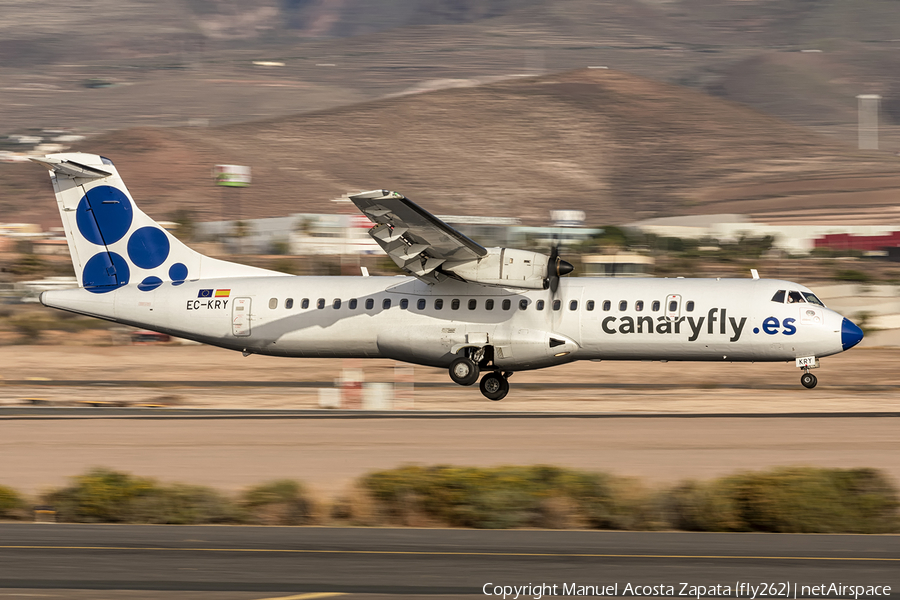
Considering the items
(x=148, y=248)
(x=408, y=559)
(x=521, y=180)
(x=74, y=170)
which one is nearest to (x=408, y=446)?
(x=408, y=559)

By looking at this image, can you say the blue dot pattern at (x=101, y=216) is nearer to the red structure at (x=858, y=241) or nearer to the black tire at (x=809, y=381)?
the black tire at (x=809, y=381)

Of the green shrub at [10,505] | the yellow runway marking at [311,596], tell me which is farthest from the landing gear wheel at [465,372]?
the yellow runway marking at [311,596]

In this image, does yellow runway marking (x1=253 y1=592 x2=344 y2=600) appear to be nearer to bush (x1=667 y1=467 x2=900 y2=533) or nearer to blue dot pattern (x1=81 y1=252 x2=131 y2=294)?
bush (x1=667 y1=467 x2=900 y2=533)

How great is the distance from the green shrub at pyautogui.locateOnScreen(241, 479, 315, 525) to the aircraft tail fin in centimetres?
1627

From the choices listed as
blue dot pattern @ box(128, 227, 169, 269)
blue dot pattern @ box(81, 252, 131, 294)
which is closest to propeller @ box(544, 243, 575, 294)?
blue dot pattern @ box(128, 227, 169, 269)

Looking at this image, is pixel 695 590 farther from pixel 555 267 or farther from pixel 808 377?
pixel 808 377

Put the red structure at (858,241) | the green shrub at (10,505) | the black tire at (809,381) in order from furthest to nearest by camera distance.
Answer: the red structure at (858,241) → the black tire at (809,381) → the green shrub at (10,505)

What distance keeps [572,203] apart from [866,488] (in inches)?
4981

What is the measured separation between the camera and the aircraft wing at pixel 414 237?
2388cm

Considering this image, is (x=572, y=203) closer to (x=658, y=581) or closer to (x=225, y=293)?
(x=225, y=293)

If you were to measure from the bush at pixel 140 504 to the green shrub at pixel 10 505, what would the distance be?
0.36 meters

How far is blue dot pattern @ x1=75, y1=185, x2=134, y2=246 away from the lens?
28.5 m

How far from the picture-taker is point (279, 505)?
42.7ft

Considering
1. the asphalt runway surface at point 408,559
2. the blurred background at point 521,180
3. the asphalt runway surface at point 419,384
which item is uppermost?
the blurred background at point 521,180
